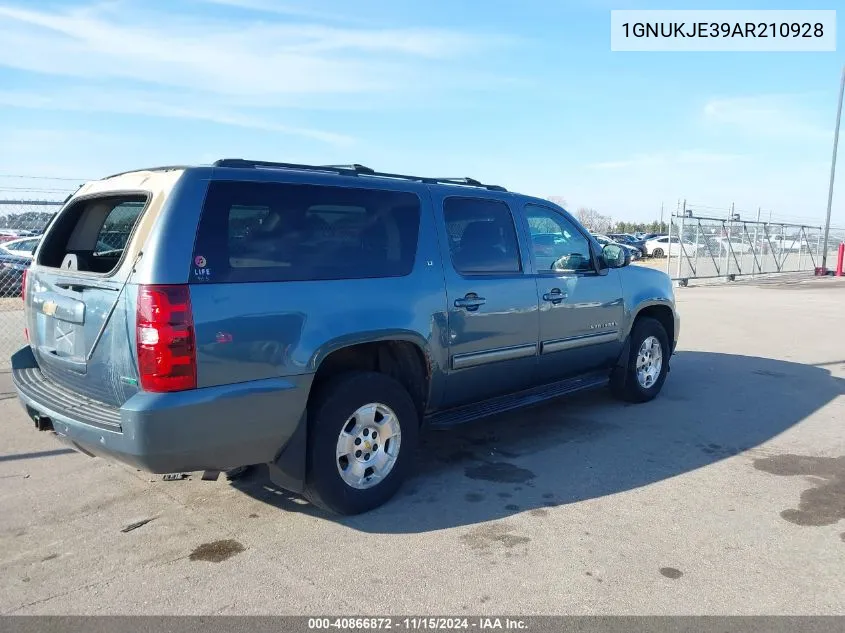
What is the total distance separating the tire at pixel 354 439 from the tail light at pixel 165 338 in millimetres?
845

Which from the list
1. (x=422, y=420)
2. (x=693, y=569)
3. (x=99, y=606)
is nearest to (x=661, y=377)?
(x=422, y=420)

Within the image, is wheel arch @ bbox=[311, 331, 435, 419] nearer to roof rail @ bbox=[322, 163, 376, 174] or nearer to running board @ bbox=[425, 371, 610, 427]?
running board @ bbox=[425, 371, 610, 427]

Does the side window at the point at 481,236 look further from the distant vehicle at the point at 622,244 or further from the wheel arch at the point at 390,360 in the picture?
the distant vehicle at the point at 622,244

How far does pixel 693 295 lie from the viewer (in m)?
18.4

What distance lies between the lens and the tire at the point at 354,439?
153 inches

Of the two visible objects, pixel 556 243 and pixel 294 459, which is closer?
pixel 294 459

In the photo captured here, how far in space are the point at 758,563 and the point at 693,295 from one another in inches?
626

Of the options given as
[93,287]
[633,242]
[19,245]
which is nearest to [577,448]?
[93,287]

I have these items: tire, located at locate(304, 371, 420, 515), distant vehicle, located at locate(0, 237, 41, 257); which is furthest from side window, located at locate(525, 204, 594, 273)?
distant vehicle, located at locate(0, 237, 41, 257)

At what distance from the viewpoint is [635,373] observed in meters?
6.56

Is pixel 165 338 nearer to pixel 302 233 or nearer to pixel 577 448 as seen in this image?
pixel 302 233

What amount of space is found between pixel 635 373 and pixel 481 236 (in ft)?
8.05

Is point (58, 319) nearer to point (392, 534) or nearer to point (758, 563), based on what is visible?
point (392, 534)

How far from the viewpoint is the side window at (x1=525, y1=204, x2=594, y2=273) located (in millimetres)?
5520
